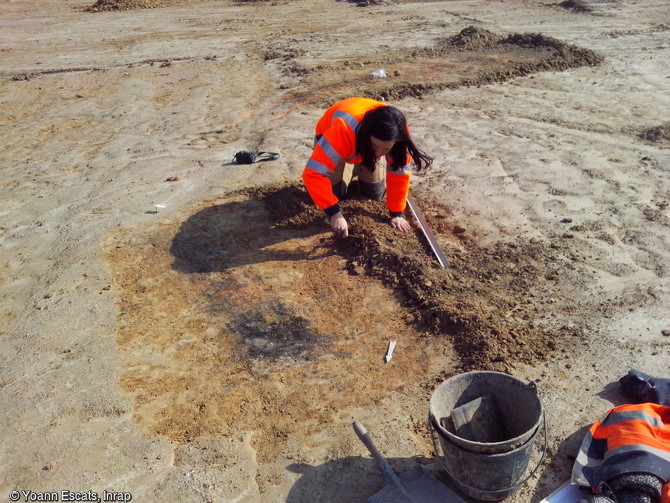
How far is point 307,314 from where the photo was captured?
3863mm

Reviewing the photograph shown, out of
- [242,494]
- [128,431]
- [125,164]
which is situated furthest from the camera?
[125,164]

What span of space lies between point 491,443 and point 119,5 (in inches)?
692

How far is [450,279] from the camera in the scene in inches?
159

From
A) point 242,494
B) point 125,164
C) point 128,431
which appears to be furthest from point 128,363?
point 125,164

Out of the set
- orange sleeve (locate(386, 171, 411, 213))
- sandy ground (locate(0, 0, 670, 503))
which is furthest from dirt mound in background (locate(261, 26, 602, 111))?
orange sleeve (locate(386, 171, 411, 213))

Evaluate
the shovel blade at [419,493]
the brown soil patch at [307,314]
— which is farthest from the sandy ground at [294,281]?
the shovel blade at [419,493]

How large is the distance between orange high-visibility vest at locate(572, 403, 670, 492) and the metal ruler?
5.78 feet

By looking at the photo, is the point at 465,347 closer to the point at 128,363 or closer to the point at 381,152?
the point at 381,152

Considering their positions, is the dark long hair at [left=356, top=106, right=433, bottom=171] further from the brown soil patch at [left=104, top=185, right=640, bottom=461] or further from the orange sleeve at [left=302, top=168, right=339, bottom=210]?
the brown soil patch at [left=104, top=185, right=640, bottom=461]

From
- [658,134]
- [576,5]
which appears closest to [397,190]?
[658,134]

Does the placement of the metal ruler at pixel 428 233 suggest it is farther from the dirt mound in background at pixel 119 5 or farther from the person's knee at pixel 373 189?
the dirt mound in background at pixel 119 5

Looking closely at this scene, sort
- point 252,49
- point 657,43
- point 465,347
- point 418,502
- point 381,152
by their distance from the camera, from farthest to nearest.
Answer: point 252,49 < point 657,43 < point 381,152 < point 465,347 < point 418,502

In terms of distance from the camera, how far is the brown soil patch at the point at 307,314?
3.21 m

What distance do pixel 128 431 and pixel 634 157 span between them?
533cm
